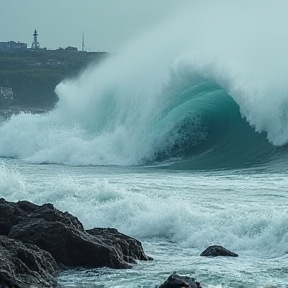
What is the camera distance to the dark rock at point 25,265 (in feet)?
29.0

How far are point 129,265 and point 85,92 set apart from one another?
25.8m

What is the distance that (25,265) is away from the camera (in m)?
9.37

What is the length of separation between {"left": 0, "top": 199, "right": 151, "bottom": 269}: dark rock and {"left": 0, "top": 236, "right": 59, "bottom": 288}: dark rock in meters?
0.33

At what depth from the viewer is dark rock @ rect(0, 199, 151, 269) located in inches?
409

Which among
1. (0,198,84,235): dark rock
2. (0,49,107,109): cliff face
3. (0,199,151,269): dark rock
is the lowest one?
(0,199,151,269): dark rock

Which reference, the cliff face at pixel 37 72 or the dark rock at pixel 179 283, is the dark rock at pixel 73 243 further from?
the cliff face at pixel 37 72

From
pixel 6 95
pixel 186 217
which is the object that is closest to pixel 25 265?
pixel 186 217

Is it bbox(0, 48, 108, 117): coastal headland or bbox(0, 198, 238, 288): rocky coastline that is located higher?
bbox(0, 48, 108, 117): coastal headland

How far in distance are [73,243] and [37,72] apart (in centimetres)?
8045

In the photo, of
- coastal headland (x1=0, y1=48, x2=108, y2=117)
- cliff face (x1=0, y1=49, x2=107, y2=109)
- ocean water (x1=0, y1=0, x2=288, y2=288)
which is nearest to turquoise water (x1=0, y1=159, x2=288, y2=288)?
ocean water (x1=0, y1=0, x2=288, y2=288)

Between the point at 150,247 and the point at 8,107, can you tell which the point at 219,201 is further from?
the point at 8,107

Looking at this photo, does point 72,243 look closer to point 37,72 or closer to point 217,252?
point 217,252

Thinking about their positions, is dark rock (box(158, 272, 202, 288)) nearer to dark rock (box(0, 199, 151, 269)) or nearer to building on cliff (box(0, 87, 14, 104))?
dark rock (box(0, 199, 151, 269))

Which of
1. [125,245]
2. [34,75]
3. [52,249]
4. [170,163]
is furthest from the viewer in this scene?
[34,75]
